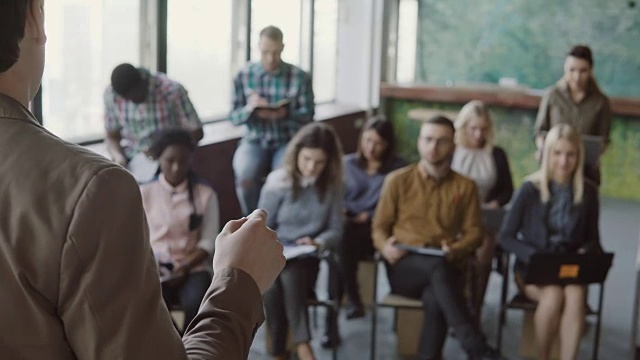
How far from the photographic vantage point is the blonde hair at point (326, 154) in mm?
4387

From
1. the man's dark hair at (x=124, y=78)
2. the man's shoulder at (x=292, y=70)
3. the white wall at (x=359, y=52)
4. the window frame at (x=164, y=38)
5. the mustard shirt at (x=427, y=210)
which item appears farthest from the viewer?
the white wall at (x=359, y=52)

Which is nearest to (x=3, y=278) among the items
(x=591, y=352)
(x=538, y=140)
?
(x=591, y=352)

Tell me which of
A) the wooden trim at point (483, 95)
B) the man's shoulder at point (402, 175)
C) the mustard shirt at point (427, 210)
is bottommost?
the mustard shirt at point (427, 210)

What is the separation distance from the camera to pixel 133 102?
4.83m

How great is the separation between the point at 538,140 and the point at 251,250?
488cm

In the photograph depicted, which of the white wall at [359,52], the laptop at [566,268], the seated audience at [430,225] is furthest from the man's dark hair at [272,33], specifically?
the white wall at [359,52]

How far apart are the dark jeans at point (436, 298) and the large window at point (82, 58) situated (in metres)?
2.06

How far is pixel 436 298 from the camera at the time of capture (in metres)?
4.10

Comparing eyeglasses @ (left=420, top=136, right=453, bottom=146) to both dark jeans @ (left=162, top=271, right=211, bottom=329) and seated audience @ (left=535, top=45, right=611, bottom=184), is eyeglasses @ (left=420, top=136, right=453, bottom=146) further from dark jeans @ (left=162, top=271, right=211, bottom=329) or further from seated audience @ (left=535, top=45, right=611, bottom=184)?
seated audience @ (left=535, top=45, right=611, bottom=184)

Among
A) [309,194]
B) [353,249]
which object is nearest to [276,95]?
[353,249]

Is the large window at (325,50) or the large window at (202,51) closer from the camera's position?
the large window at (202,51)

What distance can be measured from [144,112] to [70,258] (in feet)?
13.5

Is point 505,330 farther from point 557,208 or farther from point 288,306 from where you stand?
point 288,306

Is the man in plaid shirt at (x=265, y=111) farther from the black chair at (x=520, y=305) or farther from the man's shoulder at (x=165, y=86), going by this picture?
the black chair at (x=520, y=305)
